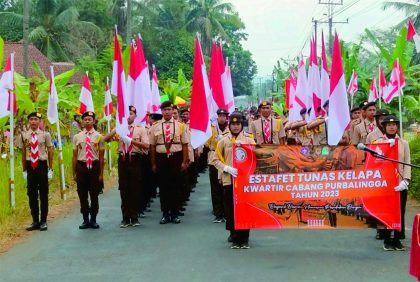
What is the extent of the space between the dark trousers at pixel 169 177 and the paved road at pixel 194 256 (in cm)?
50

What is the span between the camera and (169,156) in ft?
33.9

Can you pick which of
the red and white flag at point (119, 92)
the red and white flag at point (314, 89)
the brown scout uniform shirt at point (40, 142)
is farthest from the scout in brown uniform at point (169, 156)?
the red and white flag at point (314, 89)

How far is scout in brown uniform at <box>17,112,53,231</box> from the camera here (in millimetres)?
9422

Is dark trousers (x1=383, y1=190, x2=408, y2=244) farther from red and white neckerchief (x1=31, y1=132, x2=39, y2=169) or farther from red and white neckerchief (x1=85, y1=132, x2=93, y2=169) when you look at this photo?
red and white neckerchief (x1=31, y1=132, x2=39, y2=169)

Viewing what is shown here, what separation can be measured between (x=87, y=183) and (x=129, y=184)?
0.72 metres

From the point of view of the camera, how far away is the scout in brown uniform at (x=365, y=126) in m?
10.7

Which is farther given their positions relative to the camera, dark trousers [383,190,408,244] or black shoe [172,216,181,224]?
black shoe [172,216,181,224]

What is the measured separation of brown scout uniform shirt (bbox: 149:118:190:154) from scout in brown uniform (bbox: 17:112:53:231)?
164 centimetres

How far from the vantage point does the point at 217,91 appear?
10305 millimetres

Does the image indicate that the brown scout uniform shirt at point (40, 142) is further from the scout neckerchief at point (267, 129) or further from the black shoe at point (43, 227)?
the scout neckerchief at point (267, 129)

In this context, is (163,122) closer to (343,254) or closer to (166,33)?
(343,254)

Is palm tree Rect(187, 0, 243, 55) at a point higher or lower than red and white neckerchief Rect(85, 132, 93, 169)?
higher

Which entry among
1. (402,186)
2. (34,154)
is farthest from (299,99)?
(34,154)

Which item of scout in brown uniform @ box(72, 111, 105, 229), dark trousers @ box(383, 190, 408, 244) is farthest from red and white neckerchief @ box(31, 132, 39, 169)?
dark trousers @ box(383, 190, 408, 244)
